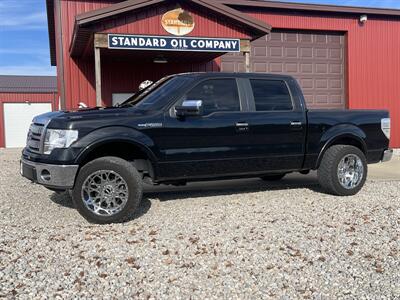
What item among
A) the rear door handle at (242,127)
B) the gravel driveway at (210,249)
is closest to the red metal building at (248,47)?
the rear door handle at (242,127)

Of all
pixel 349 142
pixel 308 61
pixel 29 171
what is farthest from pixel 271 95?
pixel 308 61

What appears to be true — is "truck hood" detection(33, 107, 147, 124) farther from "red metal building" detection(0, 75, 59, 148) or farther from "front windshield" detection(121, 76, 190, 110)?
"red metal building" detection(0, 75, 59, 148)

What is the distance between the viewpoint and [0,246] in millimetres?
4957

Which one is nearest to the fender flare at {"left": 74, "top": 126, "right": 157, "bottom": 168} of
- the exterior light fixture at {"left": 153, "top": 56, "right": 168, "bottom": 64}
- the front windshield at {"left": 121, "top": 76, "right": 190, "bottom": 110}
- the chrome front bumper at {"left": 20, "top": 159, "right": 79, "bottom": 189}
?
the chrome front bumper at {"left": 20, "top": 159, "right": 79, "bottom": 189}

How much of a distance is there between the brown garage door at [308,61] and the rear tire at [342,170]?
7.98 metres

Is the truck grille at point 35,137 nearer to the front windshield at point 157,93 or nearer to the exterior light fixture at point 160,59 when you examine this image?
the front windshield at point 157,93

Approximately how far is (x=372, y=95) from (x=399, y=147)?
2272mm

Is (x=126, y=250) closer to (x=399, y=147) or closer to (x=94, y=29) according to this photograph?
(x=94, y=29)

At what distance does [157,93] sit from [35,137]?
1.72 meters

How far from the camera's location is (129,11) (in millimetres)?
10602

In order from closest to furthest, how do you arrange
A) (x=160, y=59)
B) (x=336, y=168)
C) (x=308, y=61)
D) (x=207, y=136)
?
(x=207, y=136)
(x=336, y=168)
(x=160, y=59)
(x=308, y=61)

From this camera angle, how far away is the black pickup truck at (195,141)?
5.74 meters

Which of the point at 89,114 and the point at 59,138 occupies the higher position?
the point at 89,114

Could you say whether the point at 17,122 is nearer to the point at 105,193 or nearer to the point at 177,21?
the point at 177,21
